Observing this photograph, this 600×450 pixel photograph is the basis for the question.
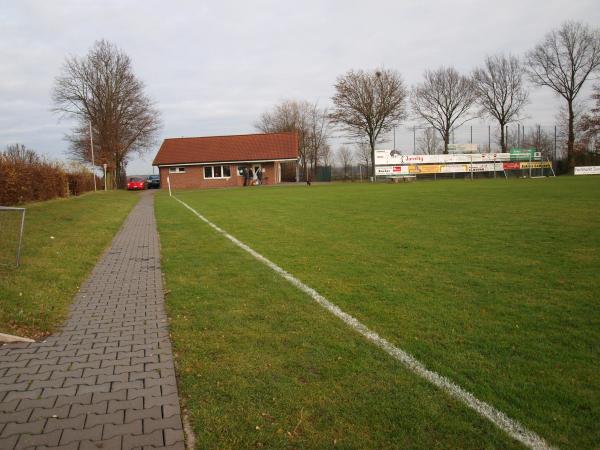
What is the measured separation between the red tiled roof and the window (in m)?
1.13

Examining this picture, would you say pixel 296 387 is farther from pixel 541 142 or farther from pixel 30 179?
pixel 541 142

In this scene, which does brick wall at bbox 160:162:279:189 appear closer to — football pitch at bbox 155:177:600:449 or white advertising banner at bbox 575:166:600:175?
white advertising banner at bbox 575:166:600:175

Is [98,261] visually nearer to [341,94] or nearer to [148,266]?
[148,266]

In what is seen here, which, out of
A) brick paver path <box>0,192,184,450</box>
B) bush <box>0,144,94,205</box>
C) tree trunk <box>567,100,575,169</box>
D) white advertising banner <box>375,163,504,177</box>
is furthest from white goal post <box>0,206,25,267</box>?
tree trunk <box>567,100,575,169</box>

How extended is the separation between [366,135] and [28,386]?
54.4 m

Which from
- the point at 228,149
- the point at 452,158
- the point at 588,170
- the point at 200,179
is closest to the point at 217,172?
the point at 200,179

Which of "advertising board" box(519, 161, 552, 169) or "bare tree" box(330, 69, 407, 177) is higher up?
"bare tree" box(330, 69, 407, 177)

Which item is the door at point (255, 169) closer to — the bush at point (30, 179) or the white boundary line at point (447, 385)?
the bush at point (30, 179)

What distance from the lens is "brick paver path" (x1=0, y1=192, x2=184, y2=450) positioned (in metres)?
2.89

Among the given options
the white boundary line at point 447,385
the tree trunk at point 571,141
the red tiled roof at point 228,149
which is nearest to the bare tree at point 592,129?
the tree trunk at point 571,141

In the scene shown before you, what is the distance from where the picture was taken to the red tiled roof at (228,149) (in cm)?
5050

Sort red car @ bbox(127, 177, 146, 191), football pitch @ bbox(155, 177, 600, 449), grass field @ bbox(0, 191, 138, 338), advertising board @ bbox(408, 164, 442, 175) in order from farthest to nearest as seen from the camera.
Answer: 1. red car @ bbox(127, 177, 146, 191)
2. advertising board @ bbox(408, 164, 442, 175)
3. grass field @ bbox(0, 191, 138, 338)
4. football pitch @ bbox(155, 177, 600, 449)

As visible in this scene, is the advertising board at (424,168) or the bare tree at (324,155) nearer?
the advertising board at (424,168)

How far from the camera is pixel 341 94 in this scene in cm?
5475
